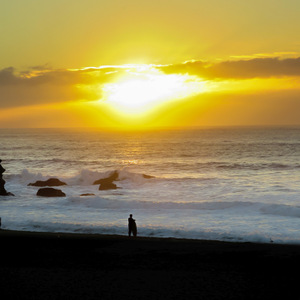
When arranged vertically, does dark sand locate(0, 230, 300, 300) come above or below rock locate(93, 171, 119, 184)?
below

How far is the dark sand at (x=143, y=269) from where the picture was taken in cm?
1401

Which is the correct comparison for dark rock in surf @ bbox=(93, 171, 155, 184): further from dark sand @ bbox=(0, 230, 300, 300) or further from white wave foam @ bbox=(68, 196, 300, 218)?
dark sand @ bbox=(0, 230, 300, 300)

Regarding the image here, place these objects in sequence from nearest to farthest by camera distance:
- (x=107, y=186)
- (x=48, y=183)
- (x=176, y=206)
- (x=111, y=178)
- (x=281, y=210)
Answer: (x=281, y=210), (x=176, y=206), (x=107, y=186), (x=48, y=183), (x=111, y=178)

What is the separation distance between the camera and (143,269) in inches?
648

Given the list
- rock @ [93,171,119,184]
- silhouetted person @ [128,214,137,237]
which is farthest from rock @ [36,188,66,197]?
silhouetted person @ [128,214,137,237]

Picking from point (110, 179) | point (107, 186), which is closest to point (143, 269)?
point (107, 186)

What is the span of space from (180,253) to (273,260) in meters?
4.12

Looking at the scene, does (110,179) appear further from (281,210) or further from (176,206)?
(281,210)

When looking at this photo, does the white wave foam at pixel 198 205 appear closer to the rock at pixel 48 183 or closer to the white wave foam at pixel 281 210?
the white wave foam at pixel 281 210

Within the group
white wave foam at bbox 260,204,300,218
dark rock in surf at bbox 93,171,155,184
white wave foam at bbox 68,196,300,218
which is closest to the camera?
white wave foam at bbox 260,204,300,218

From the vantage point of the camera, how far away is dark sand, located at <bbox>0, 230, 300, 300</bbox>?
1401cm

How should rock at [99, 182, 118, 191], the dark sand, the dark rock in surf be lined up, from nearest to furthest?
the dark sand
rock at [99, 182, 118, 191]
the dark rock in surf

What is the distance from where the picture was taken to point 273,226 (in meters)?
26.4

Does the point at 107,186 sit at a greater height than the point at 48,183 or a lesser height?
lesser
